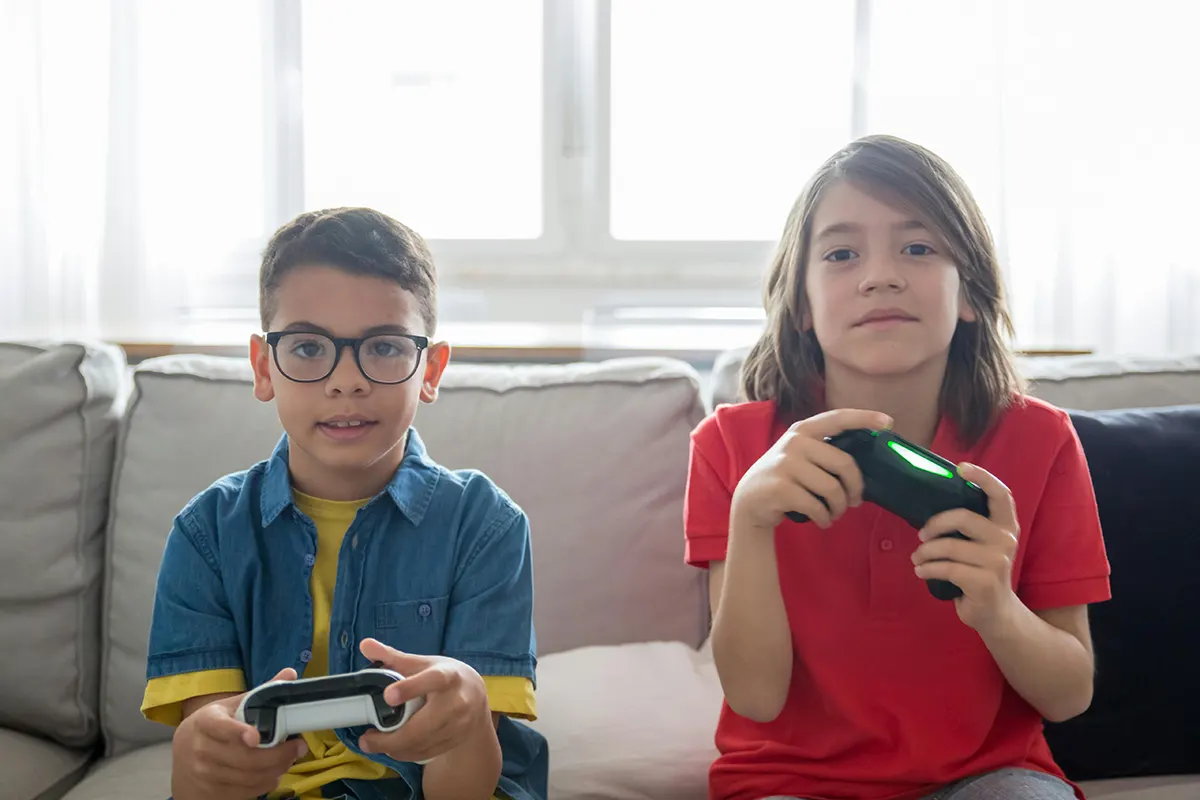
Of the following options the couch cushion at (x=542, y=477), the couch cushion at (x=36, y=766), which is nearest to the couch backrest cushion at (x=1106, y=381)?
the couch cushion at (x=542, y=477)

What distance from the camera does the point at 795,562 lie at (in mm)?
1073

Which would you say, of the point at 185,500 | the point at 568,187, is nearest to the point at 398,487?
the point at 185,500

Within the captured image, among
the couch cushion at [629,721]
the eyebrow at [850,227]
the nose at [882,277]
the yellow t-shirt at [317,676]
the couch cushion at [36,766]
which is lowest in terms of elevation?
the couch cushion at [36,766]

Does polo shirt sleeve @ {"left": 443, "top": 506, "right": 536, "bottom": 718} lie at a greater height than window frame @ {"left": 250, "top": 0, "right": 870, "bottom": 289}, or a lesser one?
lesser

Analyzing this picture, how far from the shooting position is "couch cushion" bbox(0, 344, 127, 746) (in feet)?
4.43

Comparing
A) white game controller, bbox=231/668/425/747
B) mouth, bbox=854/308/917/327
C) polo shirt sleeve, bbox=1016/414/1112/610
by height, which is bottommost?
white game controller, bbox=231/668/425/747

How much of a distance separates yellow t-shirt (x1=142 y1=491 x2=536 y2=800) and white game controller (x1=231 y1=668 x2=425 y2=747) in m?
0.20

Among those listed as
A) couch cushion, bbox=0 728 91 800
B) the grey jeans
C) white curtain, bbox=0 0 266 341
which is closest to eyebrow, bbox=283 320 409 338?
the grey jeans

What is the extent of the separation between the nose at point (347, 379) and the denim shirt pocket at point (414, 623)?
0.22m

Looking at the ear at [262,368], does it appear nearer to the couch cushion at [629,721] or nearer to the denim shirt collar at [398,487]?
the denim shirt collar at [398,487]

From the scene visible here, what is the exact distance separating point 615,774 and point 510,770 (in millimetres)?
135

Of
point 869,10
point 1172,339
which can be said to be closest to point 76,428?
point 869,10

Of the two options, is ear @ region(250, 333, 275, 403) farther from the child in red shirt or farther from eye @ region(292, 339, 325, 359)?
the child in red shirt

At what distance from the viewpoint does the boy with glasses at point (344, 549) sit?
99 centimetres
